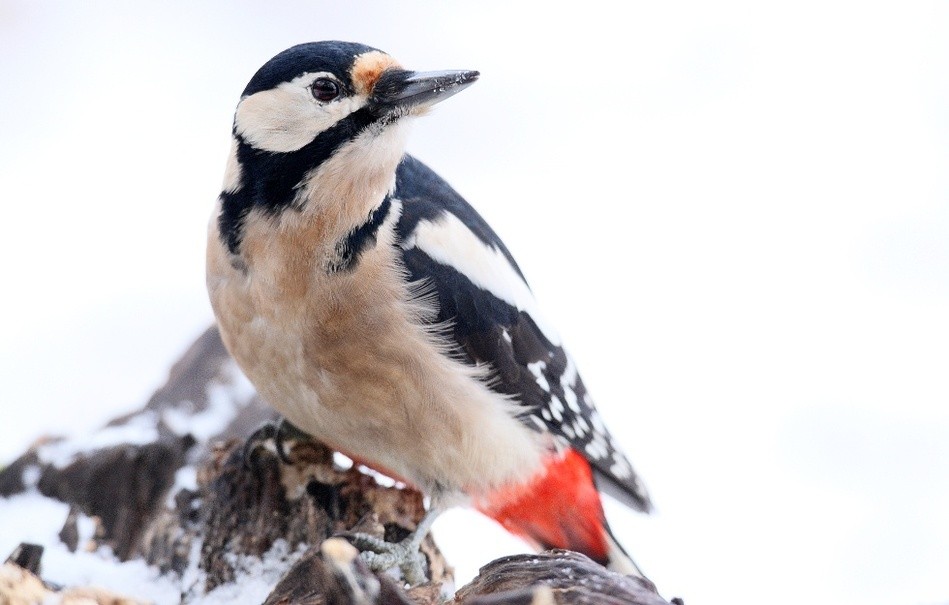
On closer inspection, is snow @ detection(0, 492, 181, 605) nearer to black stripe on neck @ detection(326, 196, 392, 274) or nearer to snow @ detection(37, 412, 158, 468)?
snow @ detection(37, 412, 158, 468)

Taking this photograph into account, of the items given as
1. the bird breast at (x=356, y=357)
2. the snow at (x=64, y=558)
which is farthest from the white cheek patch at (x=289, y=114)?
the snow at (x=64, y=558)

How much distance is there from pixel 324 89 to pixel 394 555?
846 mm

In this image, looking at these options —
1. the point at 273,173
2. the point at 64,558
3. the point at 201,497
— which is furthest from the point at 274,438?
the point at 273,173

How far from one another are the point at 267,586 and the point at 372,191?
0.73 m

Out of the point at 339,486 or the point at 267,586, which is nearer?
the point at 267,586

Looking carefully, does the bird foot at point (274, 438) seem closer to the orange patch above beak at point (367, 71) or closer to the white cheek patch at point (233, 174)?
the white cheek patch at point (233, 174)

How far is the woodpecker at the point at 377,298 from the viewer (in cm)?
196

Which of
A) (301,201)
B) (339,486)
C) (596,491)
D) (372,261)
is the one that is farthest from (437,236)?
(596,491)

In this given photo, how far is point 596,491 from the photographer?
2467mm

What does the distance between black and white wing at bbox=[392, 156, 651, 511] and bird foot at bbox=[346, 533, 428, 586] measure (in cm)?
36

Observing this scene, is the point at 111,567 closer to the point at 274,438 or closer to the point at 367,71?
the point at 274,438

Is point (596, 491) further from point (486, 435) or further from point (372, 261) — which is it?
point (372, 261)

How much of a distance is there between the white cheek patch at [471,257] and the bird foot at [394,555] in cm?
52

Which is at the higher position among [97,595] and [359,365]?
[359,365]
